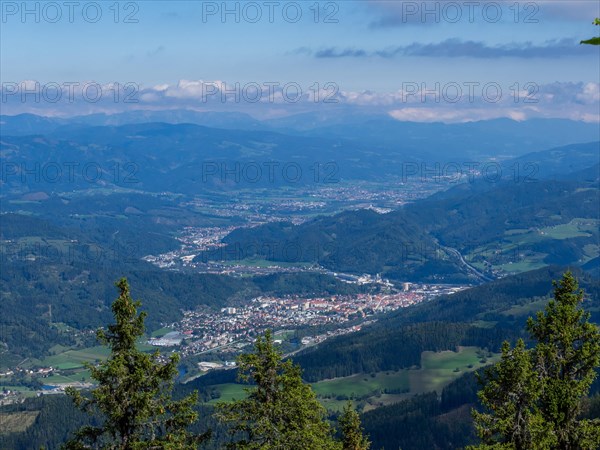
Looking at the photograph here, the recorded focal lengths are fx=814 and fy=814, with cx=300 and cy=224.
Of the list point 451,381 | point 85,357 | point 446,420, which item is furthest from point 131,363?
point 85,357

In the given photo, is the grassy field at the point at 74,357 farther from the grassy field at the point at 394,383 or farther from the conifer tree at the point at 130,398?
the conifer tree at the point at 130,398

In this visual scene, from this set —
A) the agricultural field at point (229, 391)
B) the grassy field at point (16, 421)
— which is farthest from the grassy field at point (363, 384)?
the grassy field at point (16, 421)

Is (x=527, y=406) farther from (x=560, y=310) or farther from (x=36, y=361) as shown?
(x=36, y=361)

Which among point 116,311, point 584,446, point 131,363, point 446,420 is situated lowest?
point 446,420

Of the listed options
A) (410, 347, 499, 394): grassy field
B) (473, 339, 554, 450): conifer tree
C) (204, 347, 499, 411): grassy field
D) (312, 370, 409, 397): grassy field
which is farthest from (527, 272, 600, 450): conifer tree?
(312, 370, 409, 397): grassy field

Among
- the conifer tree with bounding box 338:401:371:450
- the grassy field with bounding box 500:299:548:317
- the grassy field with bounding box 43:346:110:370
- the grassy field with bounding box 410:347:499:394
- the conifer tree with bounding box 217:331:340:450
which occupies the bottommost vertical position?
the grassy field with bounding box 43:346:110:370

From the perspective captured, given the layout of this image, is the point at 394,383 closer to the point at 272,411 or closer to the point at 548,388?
the point at 272,411

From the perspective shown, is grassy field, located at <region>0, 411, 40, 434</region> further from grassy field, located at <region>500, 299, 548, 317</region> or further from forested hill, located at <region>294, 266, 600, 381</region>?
grassy field, located at <region>500, 299, 548, 317</region>
